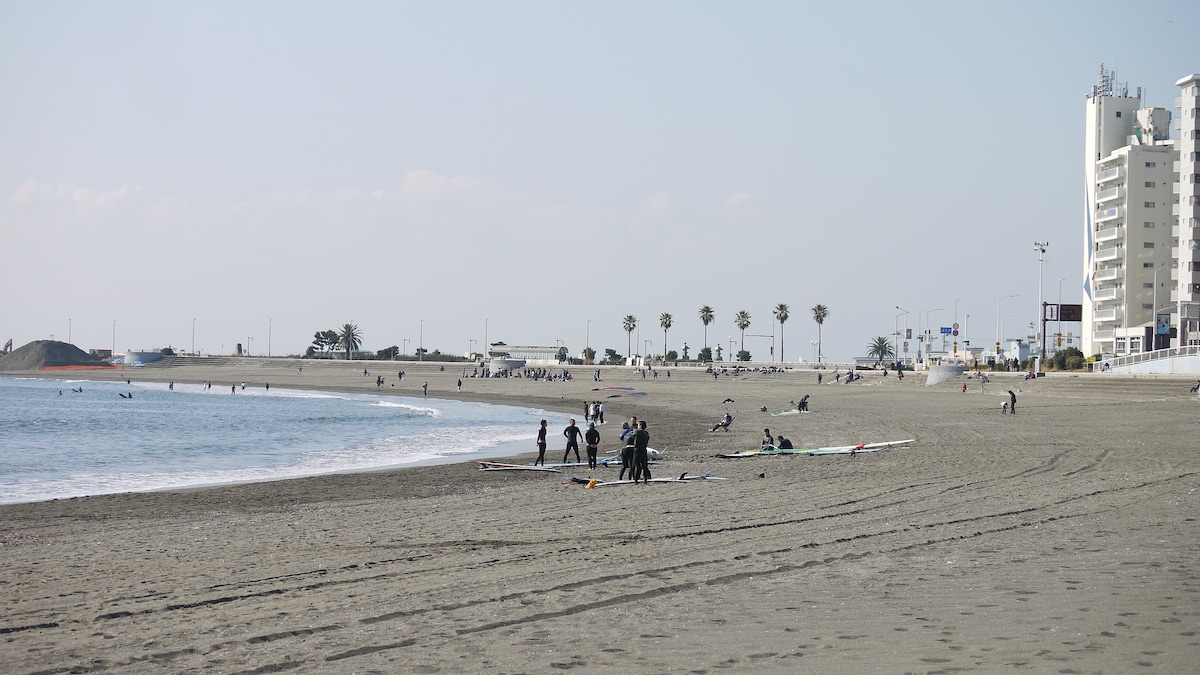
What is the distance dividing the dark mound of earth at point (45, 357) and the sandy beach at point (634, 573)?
17869 centimetres

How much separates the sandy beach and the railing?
39.3 metres

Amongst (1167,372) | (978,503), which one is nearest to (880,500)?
(978,503)

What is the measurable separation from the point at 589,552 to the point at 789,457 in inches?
578

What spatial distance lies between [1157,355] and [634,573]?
61.0 metres

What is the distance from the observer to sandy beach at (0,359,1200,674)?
7566 millimetres

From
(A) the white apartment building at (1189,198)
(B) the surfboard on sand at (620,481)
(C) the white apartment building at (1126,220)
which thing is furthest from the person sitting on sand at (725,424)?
(C) the white apartment building at (1126,220)

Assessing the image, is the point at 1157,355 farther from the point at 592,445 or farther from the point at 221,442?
the point at 221,442

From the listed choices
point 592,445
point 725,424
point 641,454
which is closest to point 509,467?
point 592,445

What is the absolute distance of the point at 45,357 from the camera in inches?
7003

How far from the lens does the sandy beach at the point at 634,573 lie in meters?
7.57

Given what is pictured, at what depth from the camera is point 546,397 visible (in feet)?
250

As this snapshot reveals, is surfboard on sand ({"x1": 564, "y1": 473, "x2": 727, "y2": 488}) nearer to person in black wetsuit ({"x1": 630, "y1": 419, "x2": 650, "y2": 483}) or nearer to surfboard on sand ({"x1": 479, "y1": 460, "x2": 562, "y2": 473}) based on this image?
person in black wetsuit ({"x1": 630, "y1": 419, "x2": 650, "y2": 483})

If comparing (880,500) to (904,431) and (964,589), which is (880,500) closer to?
(964,589)

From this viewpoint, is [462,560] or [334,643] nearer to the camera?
[334,643]
